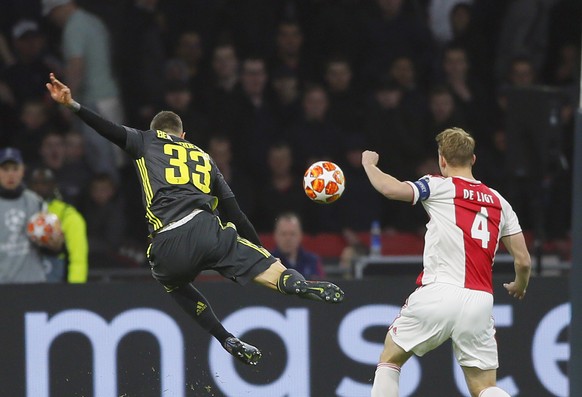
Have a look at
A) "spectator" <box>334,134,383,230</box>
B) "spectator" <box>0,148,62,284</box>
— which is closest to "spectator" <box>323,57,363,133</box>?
"spectator" <box>334,134,383,230</box>

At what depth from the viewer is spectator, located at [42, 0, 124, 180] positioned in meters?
14.0

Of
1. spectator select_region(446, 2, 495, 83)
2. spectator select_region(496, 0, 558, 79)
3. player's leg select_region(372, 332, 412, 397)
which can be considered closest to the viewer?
player's leg select_region(372, 332, 412, 397)

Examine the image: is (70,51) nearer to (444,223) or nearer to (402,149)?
(402,149)

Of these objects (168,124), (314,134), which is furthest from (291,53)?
(168,124)

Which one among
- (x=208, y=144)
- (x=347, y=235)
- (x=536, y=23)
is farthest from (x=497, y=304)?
(x=536, y=23)

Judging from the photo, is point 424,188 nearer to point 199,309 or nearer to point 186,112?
point 199,309

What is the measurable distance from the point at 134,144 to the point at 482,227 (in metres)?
2.39

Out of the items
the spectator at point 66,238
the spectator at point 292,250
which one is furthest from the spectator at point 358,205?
the spectator at point 66,238

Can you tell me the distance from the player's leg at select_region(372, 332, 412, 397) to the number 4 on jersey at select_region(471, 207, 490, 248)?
857mm

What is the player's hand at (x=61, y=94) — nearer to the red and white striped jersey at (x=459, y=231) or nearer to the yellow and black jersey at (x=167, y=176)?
the yellow and black jersey at (x=167, y=176)

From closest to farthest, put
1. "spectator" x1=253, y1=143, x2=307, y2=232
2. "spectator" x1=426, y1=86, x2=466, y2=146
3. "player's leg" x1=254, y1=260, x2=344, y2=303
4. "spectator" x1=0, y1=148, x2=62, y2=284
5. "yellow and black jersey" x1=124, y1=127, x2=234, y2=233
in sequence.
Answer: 1. "player's leg" x1=254, y1=260, x2=344, y2=303
2. "yellow and black jersey" x1=124, y1=127, x2=234, y2=233
3. "spectator" x1=0, y1=148, x2=62, y2=284
4. "spectator" x1=253, y1=143, x2=307, y2=232
5. "spectator" x1=426, y1=86, x2=466, y2=146

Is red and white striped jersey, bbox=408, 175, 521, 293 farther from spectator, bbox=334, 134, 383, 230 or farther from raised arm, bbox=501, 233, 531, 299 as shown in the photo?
spectator, bbox=334, 134, 383, 230

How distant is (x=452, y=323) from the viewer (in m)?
8.57

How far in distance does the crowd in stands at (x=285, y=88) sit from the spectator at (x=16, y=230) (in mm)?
1459
